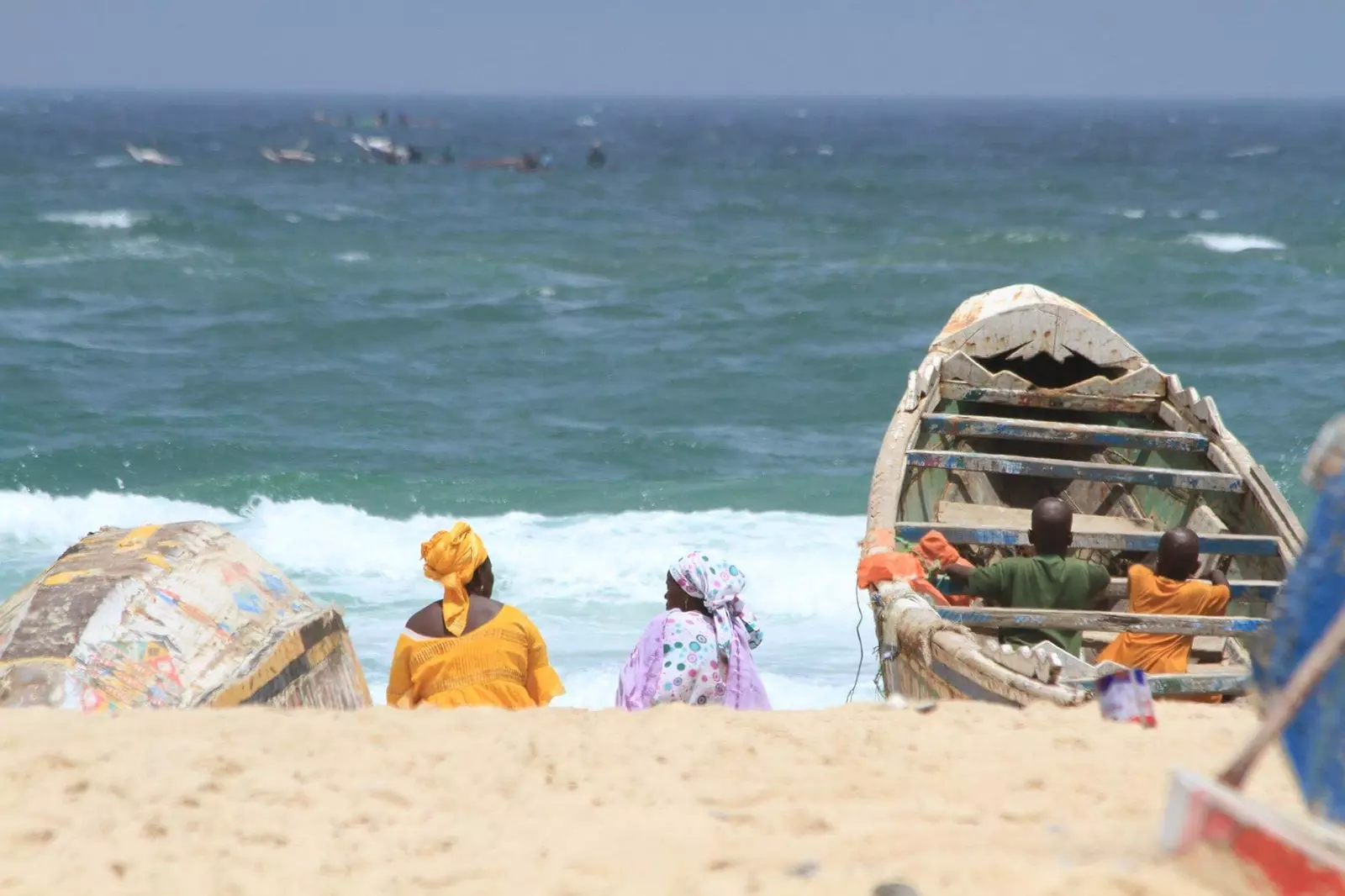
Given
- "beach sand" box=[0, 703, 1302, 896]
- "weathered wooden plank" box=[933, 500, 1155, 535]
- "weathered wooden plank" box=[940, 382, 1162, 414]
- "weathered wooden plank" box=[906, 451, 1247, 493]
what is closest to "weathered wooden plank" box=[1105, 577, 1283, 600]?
"weathered wooden plank" box=[906, 451, 1247, 493]

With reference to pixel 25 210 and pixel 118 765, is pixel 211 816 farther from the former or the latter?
pixel 25 210

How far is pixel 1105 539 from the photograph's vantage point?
6.51 m

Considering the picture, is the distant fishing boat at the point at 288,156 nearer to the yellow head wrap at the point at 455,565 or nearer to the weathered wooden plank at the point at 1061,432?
the weathered wooden plank at the point at 1061,432

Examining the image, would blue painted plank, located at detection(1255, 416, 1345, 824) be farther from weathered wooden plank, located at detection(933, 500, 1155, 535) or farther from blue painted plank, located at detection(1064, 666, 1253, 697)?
weathered wooden plank, located at detection(933, 500, 1155, 535)

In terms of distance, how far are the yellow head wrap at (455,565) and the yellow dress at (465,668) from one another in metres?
0.07

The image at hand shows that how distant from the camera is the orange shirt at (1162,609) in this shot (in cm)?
536

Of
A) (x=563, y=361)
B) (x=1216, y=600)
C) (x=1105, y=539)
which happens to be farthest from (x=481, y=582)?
(x=563, y=361)

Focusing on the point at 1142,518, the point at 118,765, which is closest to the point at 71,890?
the point at 118,765

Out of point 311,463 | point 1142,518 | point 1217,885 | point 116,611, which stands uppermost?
point 1217,885

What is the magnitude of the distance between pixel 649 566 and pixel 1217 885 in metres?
9.24

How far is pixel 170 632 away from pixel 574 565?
6934mm

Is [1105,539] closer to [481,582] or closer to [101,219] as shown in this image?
[481,582]

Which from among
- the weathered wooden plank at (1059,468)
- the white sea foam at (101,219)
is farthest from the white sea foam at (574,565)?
the white sea foam at (101,219)

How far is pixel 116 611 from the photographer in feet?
16.2
